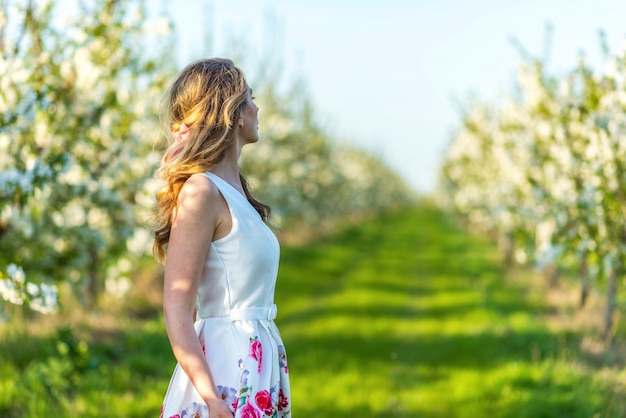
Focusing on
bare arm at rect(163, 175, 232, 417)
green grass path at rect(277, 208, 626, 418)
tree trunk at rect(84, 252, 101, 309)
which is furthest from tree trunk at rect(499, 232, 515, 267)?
bare arm at rect(163, 175, 232, 417)

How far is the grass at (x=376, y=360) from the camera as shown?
5691 millimetres

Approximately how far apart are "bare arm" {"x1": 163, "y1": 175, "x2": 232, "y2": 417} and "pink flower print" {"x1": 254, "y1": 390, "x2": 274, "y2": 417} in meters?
0.17

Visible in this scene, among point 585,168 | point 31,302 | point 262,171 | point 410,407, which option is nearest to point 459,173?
point 262,171

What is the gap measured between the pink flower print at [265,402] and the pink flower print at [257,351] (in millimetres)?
75

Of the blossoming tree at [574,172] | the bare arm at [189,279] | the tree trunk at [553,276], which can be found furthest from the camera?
the tree trunk at [553,276]

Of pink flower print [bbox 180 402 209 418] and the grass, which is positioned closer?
pink flower print [bbox 180 402 209 418]

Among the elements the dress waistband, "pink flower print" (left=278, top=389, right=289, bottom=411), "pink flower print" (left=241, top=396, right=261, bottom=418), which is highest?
the dress waistband

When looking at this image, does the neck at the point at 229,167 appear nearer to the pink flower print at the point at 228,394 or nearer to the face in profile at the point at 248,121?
the face in profile at the point at 248,121

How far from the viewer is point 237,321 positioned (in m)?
2.61

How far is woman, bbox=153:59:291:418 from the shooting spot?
7.98ft

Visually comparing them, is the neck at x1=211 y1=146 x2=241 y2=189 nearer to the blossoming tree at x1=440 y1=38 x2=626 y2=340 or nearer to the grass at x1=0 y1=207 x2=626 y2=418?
the grass at x1=0 y1=207 x2=626 y2=418

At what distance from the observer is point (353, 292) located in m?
12.4

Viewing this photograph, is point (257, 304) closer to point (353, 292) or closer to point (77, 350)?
point (77, 350)

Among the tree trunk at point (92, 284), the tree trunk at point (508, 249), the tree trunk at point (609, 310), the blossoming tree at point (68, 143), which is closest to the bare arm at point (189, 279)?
the blossoming tree at point (68, 143)
